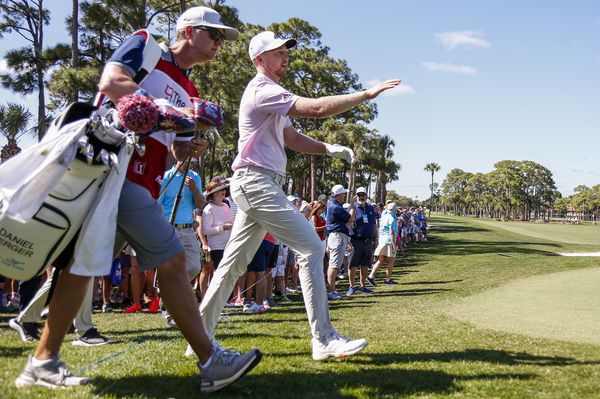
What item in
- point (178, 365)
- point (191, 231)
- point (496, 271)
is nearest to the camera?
point (178, 365)

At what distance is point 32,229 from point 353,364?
2472 mm

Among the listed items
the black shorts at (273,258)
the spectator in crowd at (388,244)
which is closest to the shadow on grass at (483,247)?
the spectator in crowd at (388,244)

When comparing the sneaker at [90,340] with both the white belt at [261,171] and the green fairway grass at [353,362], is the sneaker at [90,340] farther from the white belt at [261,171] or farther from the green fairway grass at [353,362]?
the white belt at [261,171]

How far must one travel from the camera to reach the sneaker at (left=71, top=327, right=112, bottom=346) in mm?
4707

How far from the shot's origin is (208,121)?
9.68ft

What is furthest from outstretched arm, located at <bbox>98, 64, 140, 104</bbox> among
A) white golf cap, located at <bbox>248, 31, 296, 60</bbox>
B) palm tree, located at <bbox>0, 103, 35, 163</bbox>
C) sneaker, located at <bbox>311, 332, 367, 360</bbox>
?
palm tree, located at <bbox>0, 103, 35, 163</bbox>

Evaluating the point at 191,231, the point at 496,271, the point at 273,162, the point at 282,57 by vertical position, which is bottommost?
the point at 496,271

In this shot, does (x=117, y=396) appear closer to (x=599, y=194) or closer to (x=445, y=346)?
(x=445, y=346)

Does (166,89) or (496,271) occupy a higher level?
(166,89)

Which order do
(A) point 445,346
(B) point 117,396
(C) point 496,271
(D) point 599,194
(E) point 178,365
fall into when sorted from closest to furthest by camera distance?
1. (B) point 117,396
2. (E) point 178,365
3. (A) point 445,346
4. (C) point 496,271
5. (D) point 599,194

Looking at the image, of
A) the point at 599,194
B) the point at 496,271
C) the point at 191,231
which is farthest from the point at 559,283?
the point at 599,194

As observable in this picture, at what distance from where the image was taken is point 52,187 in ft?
7.97

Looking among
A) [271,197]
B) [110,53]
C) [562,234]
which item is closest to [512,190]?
[562,234]

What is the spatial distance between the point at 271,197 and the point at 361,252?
7.88m
